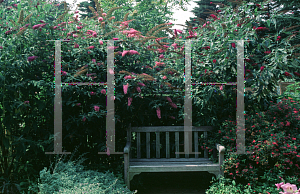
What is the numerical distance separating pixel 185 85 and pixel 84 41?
5.11 ft

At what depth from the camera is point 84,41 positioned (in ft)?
11.7

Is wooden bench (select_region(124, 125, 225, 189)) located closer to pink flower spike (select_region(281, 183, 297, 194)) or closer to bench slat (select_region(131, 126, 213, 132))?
bench slat (select_region(131, 126, 213, 132))

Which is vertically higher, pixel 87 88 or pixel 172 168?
pixel 87 88

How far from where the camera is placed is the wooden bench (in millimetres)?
3401

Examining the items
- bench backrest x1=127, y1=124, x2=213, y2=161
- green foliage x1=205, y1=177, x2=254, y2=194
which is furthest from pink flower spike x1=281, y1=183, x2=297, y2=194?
bench backrest x1=127, y1=124, x2=213, y2=161

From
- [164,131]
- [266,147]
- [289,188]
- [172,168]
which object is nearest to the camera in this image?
[289,188]

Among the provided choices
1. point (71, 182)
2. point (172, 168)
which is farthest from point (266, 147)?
point (71, 182)

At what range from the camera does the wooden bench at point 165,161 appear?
340cm

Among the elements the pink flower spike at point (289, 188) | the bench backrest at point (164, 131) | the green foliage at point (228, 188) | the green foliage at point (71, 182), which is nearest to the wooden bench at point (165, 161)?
the bench backrest at point (164, 131)

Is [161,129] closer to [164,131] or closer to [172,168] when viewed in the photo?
[164,131]

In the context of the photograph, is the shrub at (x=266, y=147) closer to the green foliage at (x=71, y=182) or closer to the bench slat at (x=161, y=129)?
the bench slat at (x=161, y=129)

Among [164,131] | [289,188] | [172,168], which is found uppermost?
[164,131]

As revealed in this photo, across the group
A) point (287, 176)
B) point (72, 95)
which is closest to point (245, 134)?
point (287, 176)

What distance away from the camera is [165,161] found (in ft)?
12.5
